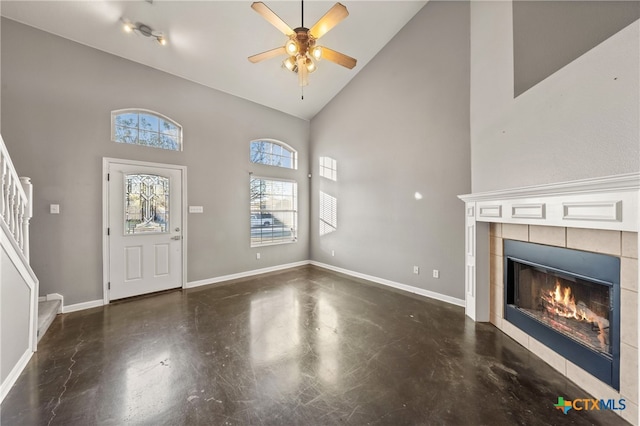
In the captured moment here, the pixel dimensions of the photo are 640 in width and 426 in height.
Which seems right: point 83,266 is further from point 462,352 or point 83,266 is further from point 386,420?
point 462,352

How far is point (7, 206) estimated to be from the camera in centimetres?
216

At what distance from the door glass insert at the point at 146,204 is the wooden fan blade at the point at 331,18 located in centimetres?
324

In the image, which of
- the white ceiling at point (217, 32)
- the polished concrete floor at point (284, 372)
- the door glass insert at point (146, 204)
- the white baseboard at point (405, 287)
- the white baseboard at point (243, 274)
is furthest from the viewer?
the white baseboard at point (243, 274)

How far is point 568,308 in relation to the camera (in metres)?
2.04

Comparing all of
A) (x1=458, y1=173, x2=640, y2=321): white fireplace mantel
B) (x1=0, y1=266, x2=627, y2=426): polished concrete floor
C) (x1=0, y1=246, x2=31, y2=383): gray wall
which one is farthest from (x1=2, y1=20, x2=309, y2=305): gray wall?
(x1=458, y1=173, x2=640, y2=321): white fireplace mantel

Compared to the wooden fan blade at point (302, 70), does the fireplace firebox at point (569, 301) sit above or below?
below

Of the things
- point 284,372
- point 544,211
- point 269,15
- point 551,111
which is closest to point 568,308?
point 544,211

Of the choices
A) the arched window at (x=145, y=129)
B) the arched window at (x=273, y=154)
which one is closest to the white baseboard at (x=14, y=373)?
the arched window at (x=145, y=129)

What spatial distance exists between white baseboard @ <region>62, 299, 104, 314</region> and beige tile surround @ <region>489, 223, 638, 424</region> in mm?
5259

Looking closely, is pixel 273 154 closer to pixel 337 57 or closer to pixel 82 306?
pixel 337 57

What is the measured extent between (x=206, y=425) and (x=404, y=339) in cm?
189

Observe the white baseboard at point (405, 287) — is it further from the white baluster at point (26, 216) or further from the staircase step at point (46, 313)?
the white baluster at point (26, 216)

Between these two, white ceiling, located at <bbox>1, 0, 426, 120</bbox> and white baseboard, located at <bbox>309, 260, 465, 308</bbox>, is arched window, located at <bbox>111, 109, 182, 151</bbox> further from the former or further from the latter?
white baseboard, located at <bbox>309, 260, 465, 308</bbox>

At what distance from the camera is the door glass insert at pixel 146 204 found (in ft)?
11.8
